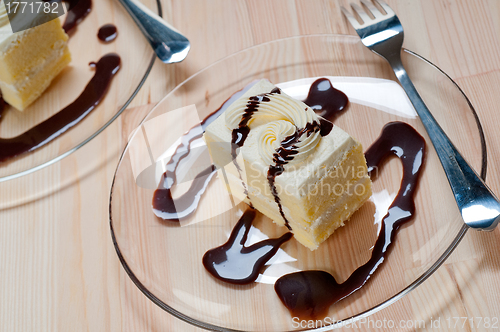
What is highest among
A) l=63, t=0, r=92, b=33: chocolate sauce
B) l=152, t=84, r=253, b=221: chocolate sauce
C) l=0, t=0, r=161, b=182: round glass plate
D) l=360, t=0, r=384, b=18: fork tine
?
l=360, t=0, r=384, b=18: fork tine

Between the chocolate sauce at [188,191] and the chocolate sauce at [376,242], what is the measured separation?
331 millimetres

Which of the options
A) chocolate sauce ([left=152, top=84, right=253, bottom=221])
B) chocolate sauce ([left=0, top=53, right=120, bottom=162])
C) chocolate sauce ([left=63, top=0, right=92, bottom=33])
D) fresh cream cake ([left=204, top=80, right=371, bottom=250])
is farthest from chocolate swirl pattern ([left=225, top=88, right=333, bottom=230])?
chocolate sauce ([left=63, top=0, right=92, bottom=33])

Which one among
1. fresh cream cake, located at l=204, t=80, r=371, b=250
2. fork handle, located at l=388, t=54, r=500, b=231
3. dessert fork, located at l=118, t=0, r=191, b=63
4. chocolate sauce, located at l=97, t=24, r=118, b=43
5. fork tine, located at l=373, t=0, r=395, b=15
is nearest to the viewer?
fork handle, located at l=388, t=54, r=500, b=231

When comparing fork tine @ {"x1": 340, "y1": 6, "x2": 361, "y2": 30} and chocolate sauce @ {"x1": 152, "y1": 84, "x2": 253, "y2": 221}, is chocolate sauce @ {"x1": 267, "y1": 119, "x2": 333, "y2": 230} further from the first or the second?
fork tine @ {"x1": 340, "y1": 6, "x2": 361, "y2": 30}

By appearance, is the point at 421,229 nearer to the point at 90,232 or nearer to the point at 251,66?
the point at 251,66

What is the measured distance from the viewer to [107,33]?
5.62 feet

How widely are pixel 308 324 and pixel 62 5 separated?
1405 millimetres

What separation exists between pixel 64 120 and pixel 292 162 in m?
0.79

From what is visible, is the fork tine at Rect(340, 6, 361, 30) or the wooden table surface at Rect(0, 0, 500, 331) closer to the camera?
the wooden table surface at Rect(0, 0, 500, 331)

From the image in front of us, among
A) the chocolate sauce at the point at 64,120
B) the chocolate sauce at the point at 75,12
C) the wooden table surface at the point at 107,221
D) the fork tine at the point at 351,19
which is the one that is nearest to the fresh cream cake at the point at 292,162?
the wooden table surface at the point at 107,221

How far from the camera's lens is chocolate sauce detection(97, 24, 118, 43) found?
170 centimetres

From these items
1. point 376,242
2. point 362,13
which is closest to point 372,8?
point 362,13

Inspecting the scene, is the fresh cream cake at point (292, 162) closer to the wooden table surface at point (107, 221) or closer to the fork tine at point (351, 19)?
the wooden table surface at point (107, 221)

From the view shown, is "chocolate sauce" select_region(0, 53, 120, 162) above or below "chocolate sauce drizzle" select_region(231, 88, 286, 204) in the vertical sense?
below
